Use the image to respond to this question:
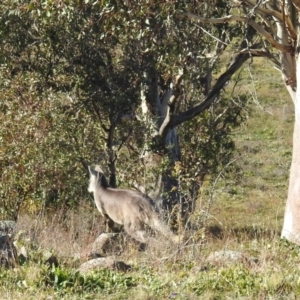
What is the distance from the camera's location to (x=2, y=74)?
16828 mm

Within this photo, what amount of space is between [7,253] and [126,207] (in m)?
6.16

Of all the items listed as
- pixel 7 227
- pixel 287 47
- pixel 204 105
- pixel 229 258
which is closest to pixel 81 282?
pixel 229 258

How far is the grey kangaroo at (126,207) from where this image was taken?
13172 mm

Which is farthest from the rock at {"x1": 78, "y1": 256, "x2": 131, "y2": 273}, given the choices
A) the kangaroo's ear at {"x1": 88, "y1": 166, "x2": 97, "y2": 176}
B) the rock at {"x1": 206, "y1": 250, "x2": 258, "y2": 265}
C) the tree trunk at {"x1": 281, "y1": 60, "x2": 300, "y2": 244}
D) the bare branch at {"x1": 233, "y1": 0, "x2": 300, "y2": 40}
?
the kangaroo's ear at {"x1": 88, "y1": 166, "x2": 97, "y2": 176}

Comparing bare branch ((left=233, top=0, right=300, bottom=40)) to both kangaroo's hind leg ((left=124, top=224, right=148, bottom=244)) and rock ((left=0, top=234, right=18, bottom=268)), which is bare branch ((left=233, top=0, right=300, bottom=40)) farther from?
rock ((left=0, top=234, right=18, bottom=268))

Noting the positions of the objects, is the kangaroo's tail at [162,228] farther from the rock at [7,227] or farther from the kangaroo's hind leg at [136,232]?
the rock at [7,227]

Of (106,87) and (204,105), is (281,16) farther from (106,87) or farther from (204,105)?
(204,105)

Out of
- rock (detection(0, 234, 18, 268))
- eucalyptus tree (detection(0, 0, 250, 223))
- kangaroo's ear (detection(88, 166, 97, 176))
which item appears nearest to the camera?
rock (detection(0, 234, 18, 268))

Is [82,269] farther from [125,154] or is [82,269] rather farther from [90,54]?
[125,154]

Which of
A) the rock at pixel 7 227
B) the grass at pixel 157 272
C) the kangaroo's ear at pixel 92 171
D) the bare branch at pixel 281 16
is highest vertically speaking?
the bare branch at pixel 281 16

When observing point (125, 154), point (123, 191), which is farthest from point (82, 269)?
point (125, 154)

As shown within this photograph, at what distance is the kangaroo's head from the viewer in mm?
15156

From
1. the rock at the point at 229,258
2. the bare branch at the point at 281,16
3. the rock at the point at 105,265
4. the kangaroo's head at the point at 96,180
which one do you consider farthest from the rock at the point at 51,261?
the kangaroo's head at the point at 96,180

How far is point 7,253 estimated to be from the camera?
317 inches
